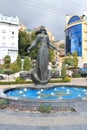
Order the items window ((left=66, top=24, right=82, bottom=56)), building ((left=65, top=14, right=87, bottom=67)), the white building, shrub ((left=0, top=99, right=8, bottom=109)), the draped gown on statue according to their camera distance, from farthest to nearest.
→ window ((left=66, top=24, right=82, bottom=56)) → building ((left=65, top=14, right=87, bottom=67)) → the white building → the draped gown on statue → shrub ((left=0, top=99, right=8, bottom=109))

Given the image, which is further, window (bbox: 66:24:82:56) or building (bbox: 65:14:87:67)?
window (bbox: 66:24:82:56)

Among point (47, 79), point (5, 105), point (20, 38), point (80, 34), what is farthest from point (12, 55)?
point (5, 105)

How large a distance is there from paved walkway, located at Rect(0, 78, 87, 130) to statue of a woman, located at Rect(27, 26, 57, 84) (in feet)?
16.3

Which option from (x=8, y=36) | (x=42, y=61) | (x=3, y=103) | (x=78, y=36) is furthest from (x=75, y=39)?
(x=3, y=103)

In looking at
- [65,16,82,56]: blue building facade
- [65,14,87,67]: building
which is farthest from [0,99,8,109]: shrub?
[65,16,82,56]: blue building facade

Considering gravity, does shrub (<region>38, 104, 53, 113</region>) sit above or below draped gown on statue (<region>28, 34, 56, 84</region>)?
below

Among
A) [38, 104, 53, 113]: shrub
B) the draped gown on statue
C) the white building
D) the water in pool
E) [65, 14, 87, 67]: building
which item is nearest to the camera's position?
[38, 104, 53, 113]: shrub

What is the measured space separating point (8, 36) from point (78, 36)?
1626cm

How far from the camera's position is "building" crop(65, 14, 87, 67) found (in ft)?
190

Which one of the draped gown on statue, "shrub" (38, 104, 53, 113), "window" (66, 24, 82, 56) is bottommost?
"shrub" (38, 104, 53, 113)

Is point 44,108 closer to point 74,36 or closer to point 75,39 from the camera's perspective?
point 75,39

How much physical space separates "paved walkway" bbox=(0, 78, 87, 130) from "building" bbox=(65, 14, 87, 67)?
5060cm

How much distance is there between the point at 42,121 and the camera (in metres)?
7.28

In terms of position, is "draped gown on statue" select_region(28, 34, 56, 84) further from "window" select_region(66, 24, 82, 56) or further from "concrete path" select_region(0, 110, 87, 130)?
"window" select_region(66, 24, 82, 56)
